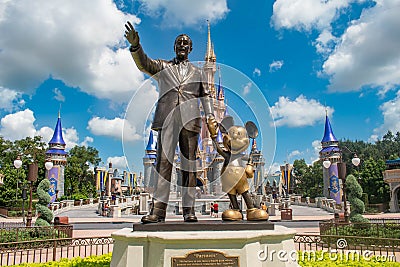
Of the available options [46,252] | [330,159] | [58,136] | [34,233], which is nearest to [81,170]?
[58,136]

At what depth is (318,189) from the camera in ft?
173

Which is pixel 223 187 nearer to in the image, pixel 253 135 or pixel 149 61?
pixel 253 135

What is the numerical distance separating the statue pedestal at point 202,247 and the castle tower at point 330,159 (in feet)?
111

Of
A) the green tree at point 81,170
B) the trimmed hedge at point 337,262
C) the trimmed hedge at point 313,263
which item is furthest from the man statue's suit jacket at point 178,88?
the green tree at point 81,170

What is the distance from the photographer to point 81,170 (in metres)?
51.5

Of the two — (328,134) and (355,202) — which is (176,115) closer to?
(355,202)

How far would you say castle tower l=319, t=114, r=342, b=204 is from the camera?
35.8 m

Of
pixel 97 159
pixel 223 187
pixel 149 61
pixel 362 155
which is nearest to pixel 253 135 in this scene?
pixel 223 187

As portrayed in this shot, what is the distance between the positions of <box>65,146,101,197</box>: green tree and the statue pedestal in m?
48.2

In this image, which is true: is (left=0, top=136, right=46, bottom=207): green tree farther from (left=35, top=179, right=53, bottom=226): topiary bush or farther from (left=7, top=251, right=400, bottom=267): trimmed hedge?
(left=7, top=251, right=400, bottom=267): trimmed hedge

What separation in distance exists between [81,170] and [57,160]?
42.2 feet

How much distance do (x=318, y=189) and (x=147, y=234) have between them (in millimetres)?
53161

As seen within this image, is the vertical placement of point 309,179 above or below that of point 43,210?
above

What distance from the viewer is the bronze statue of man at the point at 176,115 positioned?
16.9 ft
